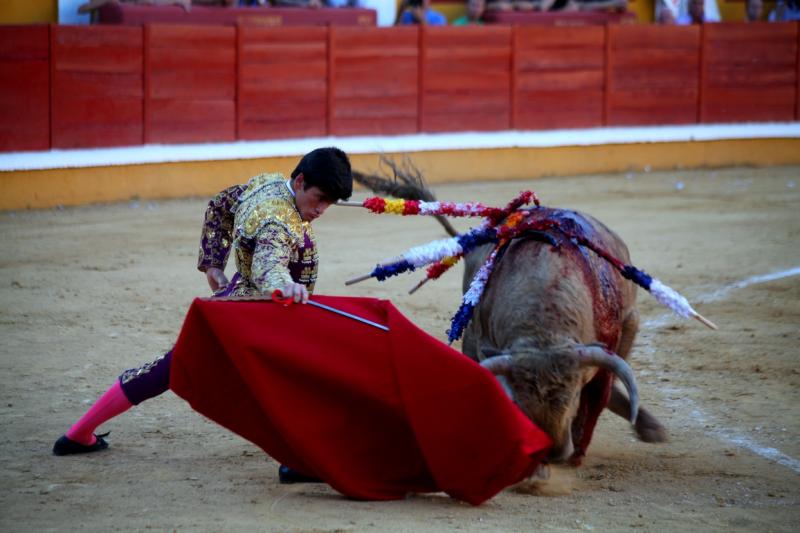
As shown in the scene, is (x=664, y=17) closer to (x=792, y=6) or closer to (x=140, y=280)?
(x=792, y=6)

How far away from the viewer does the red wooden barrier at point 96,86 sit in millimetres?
8203

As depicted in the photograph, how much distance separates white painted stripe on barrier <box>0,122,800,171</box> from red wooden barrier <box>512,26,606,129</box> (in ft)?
0.44

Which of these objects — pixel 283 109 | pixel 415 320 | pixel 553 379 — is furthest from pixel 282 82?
pixel 553 379

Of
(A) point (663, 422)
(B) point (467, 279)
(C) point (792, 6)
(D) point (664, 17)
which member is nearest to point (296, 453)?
(B) point (467, 279)

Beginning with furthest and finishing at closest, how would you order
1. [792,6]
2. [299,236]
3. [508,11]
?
1. [792,6]
2. [508,11]
3. [299,236]

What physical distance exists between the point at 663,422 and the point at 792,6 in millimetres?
9268

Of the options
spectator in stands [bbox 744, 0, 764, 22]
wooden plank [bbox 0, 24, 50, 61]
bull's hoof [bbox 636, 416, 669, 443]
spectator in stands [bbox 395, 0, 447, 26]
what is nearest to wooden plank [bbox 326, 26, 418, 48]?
spectator in stands [bbox 395, 0, 447, 26]

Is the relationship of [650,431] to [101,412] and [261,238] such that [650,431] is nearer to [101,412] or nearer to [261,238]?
[261,238]

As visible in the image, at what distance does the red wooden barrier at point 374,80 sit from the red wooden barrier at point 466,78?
0.46ft

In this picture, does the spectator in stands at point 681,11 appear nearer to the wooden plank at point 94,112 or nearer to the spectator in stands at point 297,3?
the spectator in stands at point 297,3

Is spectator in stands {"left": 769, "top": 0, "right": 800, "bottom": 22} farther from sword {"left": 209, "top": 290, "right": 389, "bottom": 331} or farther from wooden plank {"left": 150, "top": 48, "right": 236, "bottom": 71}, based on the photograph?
sword {"left": 209, "top": 290, "right": 389, "bottom": 331}

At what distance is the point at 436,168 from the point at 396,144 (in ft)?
1.37

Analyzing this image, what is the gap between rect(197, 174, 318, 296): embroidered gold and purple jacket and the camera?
124 inches

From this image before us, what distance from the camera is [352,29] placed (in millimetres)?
9570
